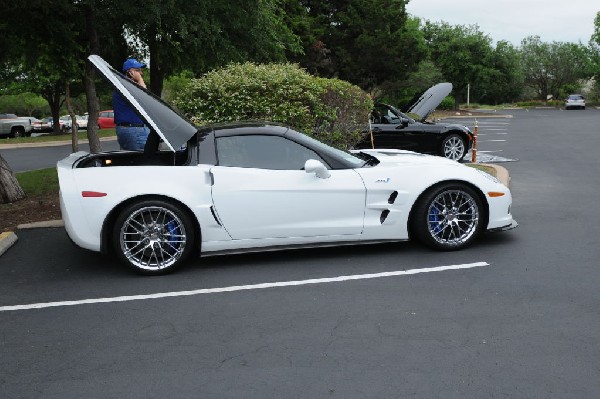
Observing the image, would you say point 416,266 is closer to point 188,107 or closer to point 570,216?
point 570,216

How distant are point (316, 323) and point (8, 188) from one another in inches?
274

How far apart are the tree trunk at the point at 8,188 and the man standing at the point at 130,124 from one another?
2.73 meters

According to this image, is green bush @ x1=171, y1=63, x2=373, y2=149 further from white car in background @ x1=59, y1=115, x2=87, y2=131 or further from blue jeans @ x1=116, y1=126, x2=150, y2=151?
white car in background @ x1=59, y1=115, x2=87, y2=131

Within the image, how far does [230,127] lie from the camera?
615 cm

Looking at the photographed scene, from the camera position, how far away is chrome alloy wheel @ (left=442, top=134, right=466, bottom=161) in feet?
45.8

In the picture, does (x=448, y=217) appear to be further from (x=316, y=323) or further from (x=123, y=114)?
(x=123, y=114)

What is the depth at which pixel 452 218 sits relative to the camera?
20.0 feet

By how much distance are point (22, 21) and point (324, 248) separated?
8694 mm

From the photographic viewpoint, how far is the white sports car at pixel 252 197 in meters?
5.59

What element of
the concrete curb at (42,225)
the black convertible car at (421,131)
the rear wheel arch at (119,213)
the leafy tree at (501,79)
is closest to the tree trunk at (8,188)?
the concrete curb at (42,225)

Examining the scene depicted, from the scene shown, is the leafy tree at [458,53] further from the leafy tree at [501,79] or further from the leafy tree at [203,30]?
the leafy tree at [203,30]

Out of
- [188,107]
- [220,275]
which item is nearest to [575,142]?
[188,107]

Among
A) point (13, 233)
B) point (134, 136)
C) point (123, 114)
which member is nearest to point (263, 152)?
point (134, 136)

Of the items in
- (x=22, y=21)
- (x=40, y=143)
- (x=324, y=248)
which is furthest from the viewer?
(x=40, y=143)
